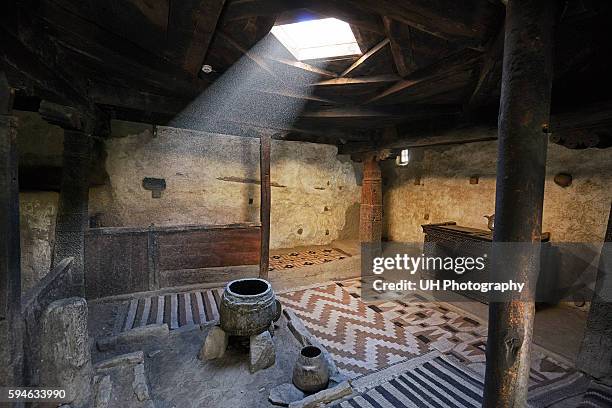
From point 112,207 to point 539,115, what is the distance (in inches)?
255

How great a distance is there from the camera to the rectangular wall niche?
558 centimetres

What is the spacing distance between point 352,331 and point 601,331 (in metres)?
2.77

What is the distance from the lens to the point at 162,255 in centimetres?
477

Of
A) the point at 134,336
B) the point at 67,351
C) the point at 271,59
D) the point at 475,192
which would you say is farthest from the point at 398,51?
the point at 475,192

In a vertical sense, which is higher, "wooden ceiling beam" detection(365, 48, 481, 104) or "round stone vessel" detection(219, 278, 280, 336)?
"wooden ceiling beam" detection(365, 48, 481, 104)

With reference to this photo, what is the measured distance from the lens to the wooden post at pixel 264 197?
505 centimetres

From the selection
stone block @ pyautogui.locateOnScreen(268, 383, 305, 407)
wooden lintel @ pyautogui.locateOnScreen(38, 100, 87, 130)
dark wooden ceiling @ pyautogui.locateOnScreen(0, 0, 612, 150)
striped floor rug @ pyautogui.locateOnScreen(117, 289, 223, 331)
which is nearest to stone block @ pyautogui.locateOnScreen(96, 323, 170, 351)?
striped floor rug @ pyautogui.locateOnScreen(117, 289, 223, 331)

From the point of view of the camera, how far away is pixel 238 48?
2531 millimetres

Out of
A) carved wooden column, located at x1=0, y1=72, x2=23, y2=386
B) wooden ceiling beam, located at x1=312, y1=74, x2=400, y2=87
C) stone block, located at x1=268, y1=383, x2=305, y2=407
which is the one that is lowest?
stone block, located at x1=268, y1=383, x2=305, y2=407

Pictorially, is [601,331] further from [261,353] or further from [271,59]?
[271,59]

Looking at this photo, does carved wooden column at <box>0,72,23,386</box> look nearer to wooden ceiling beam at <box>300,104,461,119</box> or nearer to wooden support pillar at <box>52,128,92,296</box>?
wooden support pillar at <box>52,128,92,296</box>

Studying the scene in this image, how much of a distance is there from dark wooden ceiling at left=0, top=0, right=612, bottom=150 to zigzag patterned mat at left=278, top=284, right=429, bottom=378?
319 centimetres

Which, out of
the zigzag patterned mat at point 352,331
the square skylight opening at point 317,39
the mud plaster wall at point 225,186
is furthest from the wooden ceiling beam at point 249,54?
the mud plaster wall at point 225,186
